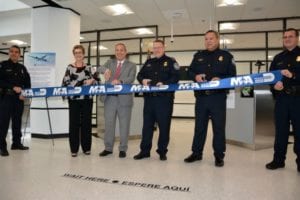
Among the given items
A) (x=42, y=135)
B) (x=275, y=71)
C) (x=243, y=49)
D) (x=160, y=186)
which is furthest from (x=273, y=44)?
(x=160, y=186)

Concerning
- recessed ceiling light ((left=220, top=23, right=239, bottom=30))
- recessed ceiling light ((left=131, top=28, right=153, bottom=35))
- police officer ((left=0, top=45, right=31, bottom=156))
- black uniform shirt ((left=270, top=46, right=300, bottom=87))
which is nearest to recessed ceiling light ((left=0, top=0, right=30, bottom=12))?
recessed ceiling light ((left=131, top=28, right=153, bottom=35))

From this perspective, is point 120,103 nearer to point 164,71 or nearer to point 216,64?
point 164,71

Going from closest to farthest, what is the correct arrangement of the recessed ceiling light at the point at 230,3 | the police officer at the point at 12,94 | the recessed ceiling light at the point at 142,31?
the police officer at the point at 12,94, the recessed ceiling light at the point at 230,3, the recessed ceiling light at the point at 142,31

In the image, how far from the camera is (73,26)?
6.42 metres

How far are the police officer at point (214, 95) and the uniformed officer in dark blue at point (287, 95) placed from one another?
0.55m

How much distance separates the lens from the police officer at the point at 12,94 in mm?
3941

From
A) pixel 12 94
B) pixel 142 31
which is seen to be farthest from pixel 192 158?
pixel 142 31

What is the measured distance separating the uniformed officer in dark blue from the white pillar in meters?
4.56

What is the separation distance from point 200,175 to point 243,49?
8916mm

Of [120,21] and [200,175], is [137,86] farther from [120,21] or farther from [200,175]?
[120,21]

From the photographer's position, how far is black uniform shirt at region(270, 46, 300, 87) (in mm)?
2959

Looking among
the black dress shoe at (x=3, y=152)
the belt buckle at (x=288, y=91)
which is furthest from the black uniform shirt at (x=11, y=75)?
the belt buckle at (x=288, y=91)

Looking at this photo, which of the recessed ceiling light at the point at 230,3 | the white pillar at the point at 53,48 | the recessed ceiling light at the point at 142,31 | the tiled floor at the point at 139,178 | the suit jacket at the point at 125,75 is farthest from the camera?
the recessed ceiling light at the point at 142,31

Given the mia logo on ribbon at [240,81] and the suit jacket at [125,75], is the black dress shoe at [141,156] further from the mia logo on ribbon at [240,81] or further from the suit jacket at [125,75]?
the mia logo on ribbon at [240,81]
